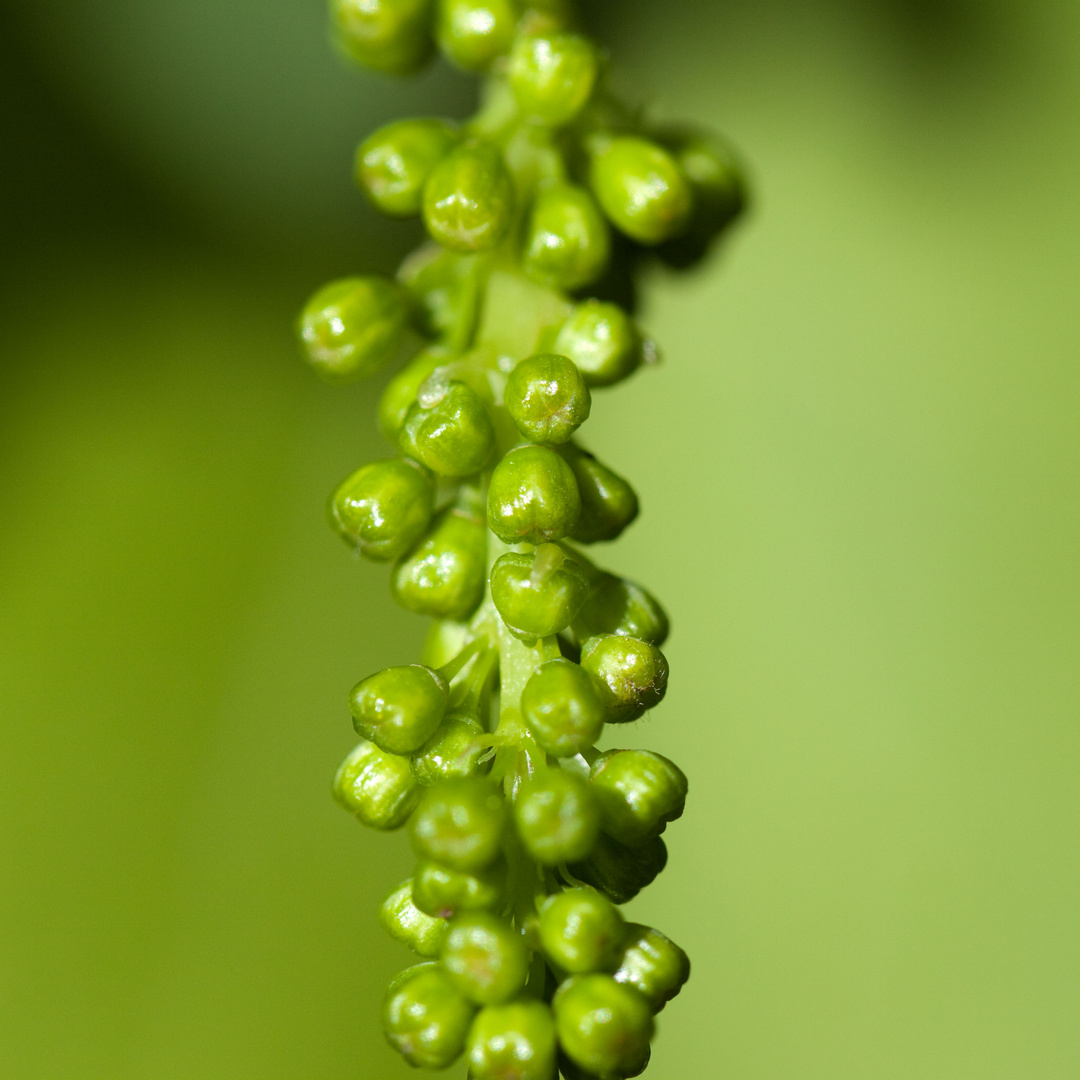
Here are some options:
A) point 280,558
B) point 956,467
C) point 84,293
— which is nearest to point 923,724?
point 956,467

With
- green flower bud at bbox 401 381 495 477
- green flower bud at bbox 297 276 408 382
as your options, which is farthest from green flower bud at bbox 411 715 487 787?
green flower bud at bbox 297 276 408 382

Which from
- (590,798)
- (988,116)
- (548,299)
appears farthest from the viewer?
(988,116)

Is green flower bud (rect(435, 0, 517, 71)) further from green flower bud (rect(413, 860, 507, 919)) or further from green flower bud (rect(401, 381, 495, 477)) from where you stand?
green flower bud (rect(413, 860, 507, 919))

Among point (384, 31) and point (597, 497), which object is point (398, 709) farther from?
point (384, 31)

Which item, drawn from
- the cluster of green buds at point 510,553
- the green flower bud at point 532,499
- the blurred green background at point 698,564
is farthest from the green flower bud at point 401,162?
the blurred green background at point 698,564

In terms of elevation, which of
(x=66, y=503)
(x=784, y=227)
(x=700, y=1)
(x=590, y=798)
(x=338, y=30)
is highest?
(x=700, y=1)

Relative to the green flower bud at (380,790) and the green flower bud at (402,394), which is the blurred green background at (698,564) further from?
the green flower bud at (380,790)

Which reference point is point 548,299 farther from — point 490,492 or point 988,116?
point 988,116
